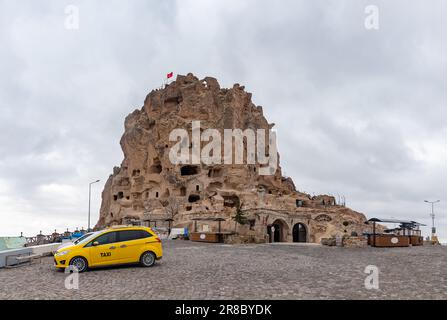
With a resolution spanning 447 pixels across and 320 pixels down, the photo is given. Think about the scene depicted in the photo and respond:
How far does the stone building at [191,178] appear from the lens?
56906 millimetres

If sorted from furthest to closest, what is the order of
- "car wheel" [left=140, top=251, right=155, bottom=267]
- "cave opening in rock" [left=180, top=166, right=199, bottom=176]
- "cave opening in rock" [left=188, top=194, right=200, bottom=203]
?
1. "cave opening in rock" [left=180, top=166, right=199, bottom=176]
2. "cave opening in rock" [left=188, top=194, right=200, bottom=203]
3. "car wheel" [left=140, top=251, right=155, bottom=267]

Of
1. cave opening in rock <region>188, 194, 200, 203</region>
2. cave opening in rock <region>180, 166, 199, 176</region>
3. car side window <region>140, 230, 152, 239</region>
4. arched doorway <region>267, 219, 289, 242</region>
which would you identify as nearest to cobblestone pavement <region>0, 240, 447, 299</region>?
car side window <region>140, 230, 152, 239</region>

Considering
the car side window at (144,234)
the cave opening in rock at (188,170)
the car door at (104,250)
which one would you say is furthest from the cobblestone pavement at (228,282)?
the cave opening in rock at (188,170)

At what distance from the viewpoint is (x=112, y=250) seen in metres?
14.5

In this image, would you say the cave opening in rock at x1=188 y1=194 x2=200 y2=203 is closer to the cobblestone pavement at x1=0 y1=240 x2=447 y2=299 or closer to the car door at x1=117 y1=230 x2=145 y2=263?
the cobblestone pavement at x1=0 y1=240 x2=447 y2=299

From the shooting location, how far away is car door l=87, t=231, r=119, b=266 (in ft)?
46.7

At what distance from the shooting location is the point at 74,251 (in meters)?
14.1

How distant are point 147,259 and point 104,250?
1.75m

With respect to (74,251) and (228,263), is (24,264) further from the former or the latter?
(228,263)

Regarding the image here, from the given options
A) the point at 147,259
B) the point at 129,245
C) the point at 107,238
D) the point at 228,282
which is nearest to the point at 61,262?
the point at 107,238

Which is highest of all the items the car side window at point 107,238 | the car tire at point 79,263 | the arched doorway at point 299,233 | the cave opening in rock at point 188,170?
the cave opening in rock at point 188,170

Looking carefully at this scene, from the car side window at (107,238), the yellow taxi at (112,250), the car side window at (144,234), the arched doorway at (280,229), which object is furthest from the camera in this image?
the arched doorway at (280,229)

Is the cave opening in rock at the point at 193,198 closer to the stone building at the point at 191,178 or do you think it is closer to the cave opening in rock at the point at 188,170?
the stone building at the point at 191,178

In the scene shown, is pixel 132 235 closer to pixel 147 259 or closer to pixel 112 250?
pixel 112 250
